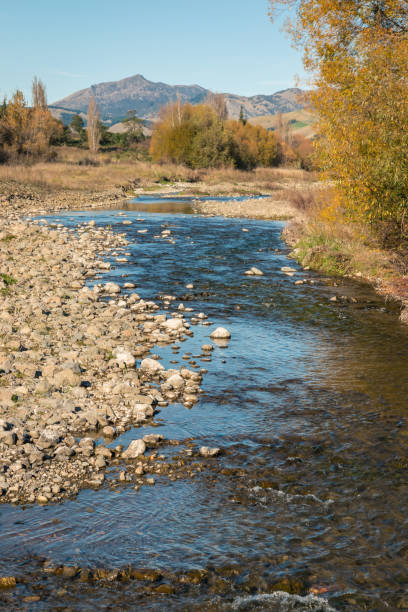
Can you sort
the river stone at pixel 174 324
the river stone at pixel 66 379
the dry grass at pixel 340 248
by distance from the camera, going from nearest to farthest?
the river stone at pixel 66 379 → the river stone at pixel 174 324 → the dry grass at pixel 340 248

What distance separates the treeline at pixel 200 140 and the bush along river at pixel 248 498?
7638cm

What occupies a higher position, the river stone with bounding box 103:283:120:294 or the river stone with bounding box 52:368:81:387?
the river stone with bounding box 103:283:120:294

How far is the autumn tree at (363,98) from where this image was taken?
1420 centimetres

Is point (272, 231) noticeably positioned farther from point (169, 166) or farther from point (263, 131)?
point (263, 131)

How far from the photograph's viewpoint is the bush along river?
207 inches

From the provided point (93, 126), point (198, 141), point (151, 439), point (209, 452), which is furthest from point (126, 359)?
point (93, 126)

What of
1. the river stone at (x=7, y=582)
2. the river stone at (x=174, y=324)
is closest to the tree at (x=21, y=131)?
the river stone at (x=174, y=324)

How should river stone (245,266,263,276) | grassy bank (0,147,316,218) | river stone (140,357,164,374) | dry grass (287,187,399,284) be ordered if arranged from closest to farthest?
1. river stone (140,357,164,374)
2. dry grass (287,187,399,284)
3. river stone (245,266,263,276)
4. grassy bank (0,147,316,218)

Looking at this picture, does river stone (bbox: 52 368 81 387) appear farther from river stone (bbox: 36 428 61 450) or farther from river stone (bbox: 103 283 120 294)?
river stone (bbox: 103 283 120 294)

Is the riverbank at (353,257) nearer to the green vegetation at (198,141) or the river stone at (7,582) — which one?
the river stone at (7,582)

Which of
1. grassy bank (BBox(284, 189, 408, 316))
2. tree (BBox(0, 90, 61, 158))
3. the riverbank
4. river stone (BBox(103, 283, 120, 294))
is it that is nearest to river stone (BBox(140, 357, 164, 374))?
river stone (BBox(103, 283, 120, 294))

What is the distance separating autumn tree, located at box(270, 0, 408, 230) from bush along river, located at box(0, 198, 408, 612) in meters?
3.99

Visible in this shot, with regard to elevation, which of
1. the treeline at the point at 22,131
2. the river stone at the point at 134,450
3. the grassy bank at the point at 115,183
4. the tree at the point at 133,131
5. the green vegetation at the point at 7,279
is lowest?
the river stone at the point at 134,450

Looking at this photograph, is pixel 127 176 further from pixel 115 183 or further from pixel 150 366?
pixel 150 366
